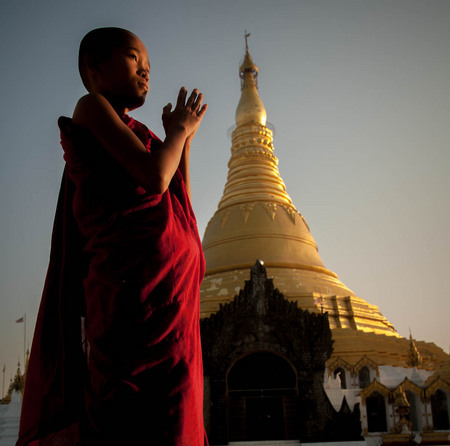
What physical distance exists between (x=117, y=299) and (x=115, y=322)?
0.08m

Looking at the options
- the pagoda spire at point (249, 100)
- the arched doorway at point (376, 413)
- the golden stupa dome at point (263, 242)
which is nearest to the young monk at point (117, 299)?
the arched doorway at point (376, 413)

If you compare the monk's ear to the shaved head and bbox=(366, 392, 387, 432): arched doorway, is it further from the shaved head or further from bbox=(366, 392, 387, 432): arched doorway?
bbox=(366, 392, 387, 432): arched doorway

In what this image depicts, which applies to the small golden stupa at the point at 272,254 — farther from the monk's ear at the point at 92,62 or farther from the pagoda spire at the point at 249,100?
the monk's ear at the point at 92,62

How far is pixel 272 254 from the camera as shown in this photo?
75.7 feet

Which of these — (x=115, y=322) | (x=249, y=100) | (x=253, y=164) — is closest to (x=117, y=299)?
(x=115, y=322)

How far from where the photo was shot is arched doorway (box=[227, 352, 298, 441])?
15.1m

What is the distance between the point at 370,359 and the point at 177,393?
698 inches

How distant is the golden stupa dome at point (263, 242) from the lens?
2116cm

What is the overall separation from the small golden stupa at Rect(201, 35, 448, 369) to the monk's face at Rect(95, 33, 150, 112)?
17.1 metres

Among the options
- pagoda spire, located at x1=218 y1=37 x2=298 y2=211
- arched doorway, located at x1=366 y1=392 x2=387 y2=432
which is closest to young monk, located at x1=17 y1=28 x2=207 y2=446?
arched doorway, located at x1=366 y1=392 x2=387 y2=432

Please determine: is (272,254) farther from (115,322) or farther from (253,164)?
(115,322)

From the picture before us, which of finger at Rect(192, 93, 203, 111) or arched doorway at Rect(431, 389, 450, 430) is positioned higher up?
finger at Rect(192, 93, 203, 111)

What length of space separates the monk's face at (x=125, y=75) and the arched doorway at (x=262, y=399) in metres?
14.0

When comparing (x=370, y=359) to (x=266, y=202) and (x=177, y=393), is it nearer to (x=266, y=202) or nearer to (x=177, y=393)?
(x=266, y=202)
